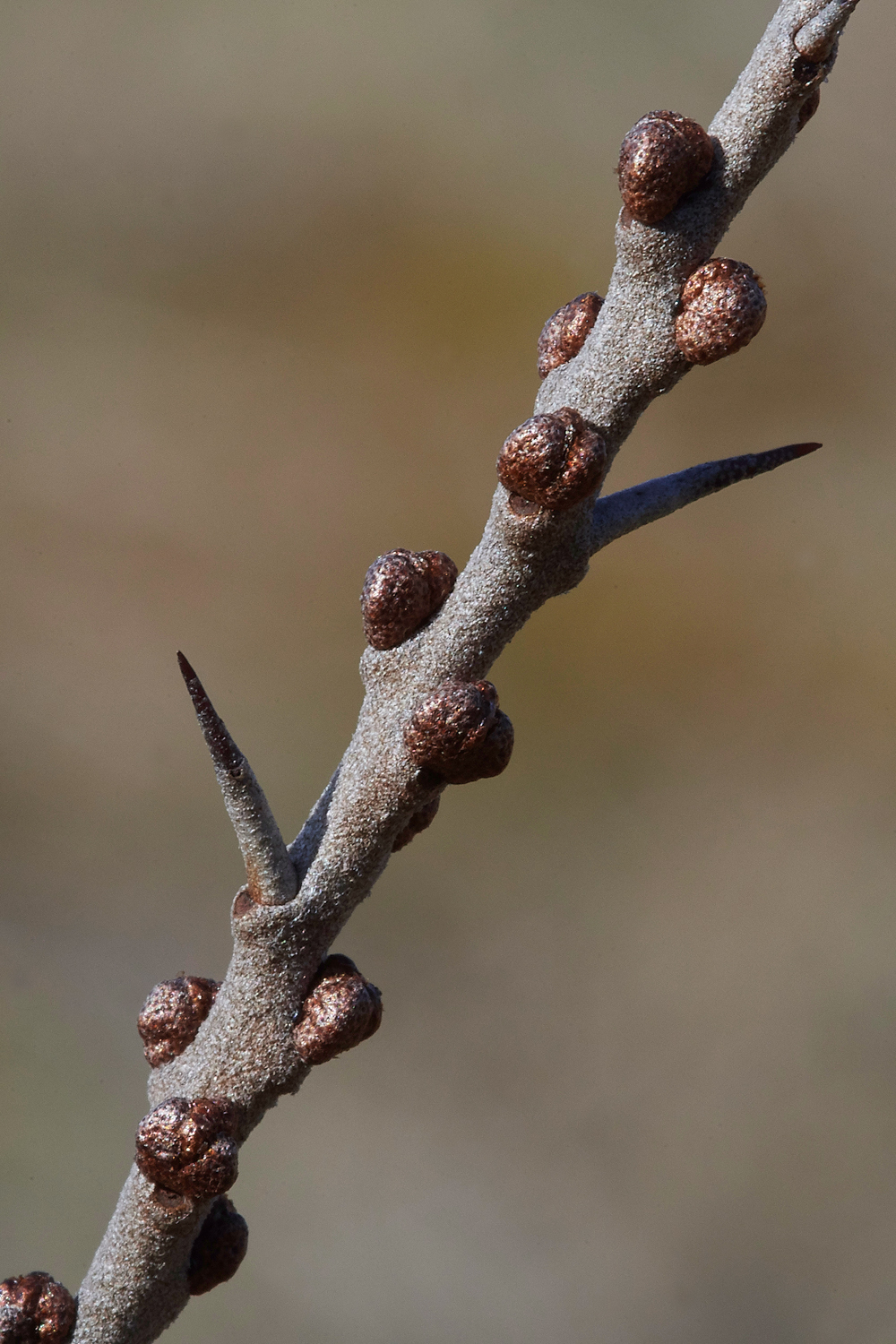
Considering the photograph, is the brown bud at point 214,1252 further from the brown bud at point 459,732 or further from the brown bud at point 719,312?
the brown bud at point 719,312

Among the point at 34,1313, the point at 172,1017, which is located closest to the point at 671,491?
the point at 172,1017

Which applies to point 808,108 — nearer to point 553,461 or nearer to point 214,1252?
point 553,461

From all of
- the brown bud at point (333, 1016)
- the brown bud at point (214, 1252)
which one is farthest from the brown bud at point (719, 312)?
the brown bud at point (214, 1252)

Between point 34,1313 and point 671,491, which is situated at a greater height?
point 671,491

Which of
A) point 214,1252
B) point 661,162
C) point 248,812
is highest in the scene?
point 661,162

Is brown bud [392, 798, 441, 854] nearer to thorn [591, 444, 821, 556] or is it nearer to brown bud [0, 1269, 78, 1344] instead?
thorn [591, 444, 821, 556]

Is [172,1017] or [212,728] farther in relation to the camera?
[172,1017]
